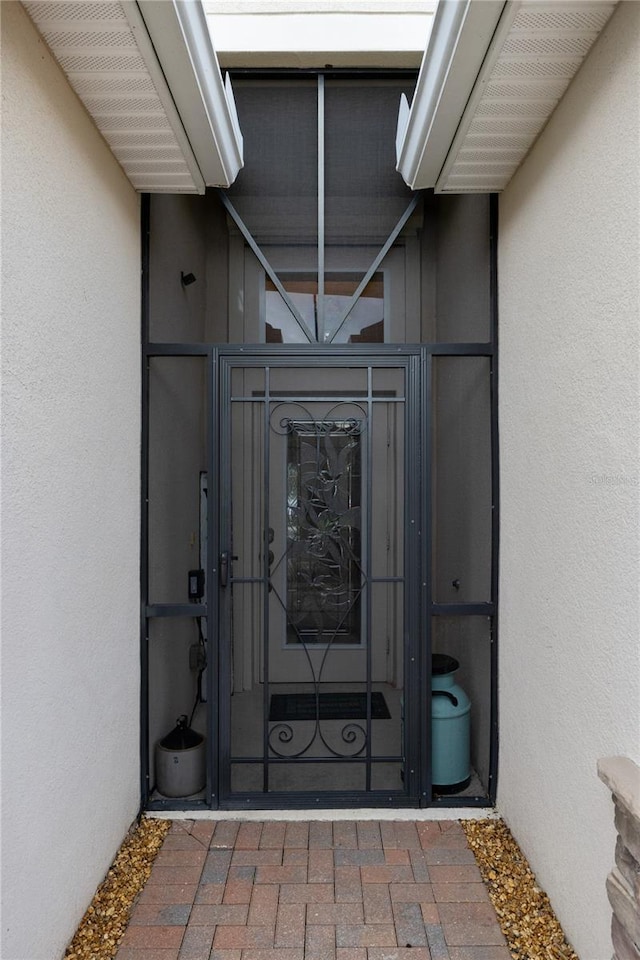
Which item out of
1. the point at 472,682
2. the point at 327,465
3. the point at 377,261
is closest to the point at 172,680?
the point at 327,465

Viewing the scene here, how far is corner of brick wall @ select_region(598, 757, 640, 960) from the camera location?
139cm

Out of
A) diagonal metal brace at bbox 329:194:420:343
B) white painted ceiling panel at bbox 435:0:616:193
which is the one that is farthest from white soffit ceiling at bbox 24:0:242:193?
white painted ceiling panel at bbox 435:0:616:193

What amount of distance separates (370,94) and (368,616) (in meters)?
2.40

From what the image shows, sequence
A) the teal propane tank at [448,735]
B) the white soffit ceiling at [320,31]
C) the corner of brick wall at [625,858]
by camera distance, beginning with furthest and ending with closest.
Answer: the teal propane tank at [448,735], the white soffit ceiling at [320,31], the corner of brick wall at [625,858]

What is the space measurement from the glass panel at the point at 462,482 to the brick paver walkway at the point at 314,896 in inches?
42.2

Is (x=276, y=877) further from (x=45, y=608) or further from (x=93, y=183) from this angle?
(x=93, y=183)

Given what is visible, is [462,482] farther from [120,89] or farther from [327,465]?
[120,89]

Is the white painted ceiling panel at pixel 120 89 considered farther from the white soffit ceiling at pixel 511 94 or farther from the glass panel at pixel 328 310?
the white soffit ceiling at pixel 511 94

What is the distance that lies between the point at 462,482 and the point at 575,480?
97cm

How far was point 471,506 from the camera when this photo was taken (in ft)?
9.21

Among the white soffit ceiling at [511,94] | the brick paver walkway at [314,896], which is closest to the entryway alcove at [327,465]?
the brick paver walkway at [314,896]

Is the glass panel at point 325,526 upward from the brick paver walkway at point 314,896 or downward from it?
upward

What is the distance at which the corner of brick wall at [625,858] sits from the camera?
4.58 ft

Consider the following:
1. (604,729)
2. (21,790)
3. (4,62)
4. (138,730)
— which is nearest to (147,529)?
(138,730)
